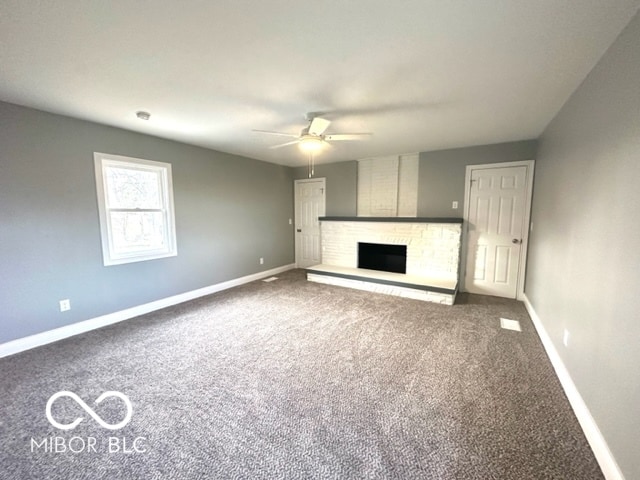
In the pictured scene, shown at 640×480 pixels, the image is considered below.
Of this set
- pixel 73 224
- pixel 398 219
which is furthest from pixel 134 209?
pixel 398 219

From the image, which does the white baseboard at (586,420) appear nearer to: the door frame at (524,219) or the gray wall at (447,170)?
the door frame at (524,219)

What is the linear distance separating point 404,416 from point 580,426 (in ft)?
3.53

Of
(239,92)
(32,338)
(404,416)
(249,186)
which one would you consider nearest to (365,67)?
(239,92)

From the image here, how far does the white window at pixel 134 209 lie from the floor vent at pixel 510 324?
4.47m

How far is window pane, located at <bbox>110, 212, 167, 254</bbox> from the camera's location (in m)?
3.23

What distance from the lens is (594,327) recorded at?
1595 mm

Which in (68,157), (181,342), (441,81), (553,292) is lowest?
(181,342)

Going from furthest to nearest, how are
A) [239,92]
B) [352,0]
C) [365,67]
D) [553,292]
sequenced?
1. [553,292]
2. [239,92]
3. [365,67]
4. [352,0]

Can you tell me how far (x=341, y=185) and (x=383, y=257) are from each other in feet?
5.68

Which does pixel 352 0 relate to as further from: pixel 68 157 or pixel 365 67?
pixel 68 157

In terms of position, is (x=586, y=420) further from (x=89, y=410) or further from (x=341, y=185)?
(x=341, y=185)

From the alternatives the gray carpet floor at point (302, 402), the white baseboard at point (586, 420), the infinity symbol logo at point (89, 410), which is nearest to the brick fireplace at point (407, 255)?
the gray carpet floor at point (302, 402)

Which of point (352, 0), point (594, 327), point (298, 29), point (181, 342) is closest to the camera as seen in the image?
point (352, 0)

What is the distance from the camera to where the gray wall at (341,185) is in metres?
5.21
